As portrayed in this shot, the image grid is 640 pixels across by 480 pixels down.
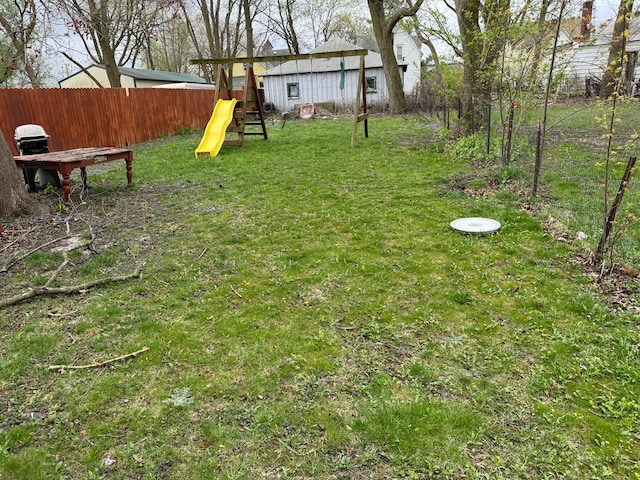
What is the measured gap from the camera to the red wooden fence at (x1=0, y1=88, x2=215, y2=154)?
8562mm

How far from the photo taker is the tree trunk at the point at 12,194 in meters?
4.67

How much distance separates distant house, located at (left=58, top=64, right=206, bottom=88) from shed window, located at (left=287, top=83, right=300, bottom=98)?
8457mm

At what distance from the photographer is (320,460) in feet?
5.62

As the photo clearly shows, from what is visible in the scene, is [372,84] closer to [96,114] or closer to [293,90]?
[293,90]

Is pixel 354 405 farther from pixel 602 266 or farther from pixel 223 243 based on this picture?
pixel 223 243

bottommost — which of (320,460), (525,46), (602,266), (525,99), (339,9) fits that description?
(320,460)

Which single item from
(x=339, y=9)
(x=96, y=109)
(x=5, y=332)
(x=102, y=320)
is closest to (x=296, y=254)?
(x=102, y=320)

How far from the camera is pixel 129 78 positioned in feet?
80.1

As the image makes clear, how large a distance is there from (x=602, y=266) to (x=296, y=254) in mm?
2309

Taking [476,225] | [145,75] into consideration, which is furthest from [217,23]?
[476,225]

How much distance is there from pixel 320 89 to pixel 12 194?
57.0ft

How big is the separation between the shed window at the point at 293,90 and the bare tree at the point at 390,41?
5.99 meters

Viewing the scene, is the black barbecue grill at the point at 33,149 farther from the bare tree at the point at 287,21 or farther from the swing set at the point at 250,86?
the bare tree at the point at 287,21

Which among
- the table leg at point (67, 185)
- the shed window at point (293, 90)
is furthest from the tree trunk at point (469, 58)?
the shed window at point (293, 90)
